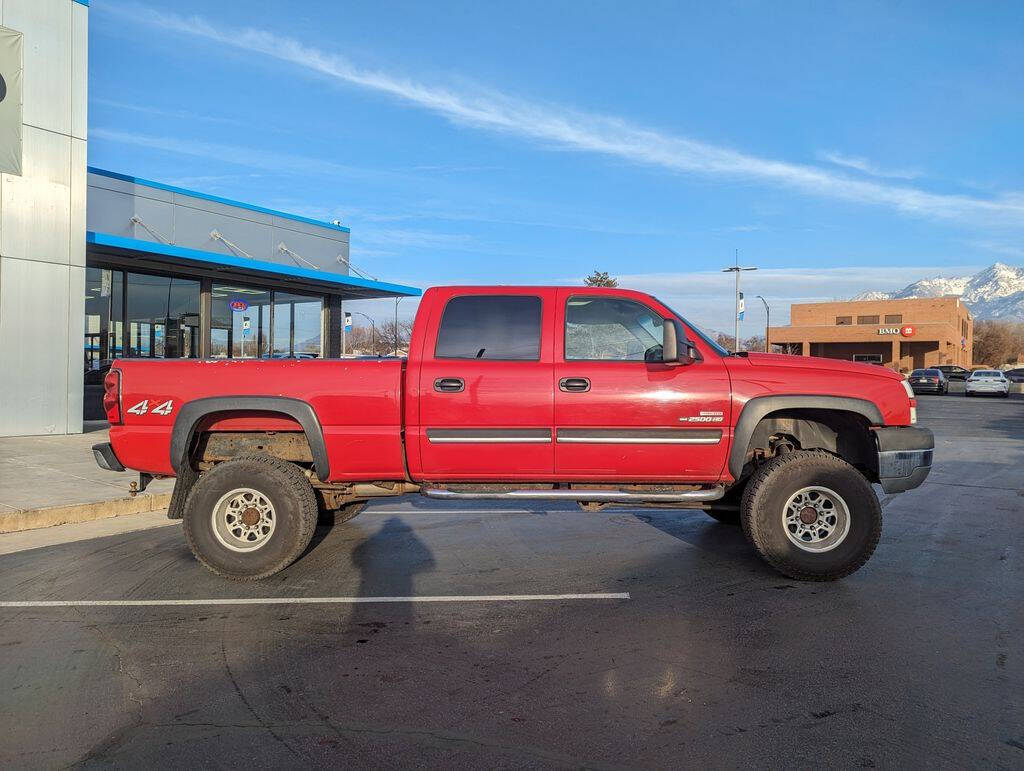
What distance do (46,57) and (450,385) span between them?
1220 cm

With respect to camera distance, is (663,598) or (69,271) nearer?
(663,598)

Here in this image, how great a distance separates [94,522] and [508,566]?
14.7 feet

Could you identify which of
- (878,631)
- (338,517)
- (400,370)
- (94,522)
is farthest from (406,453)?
(94,522)

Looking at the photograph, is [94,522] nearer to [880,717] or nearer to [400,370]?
[400,370]

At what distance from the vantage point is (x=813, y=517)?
5.88 meters

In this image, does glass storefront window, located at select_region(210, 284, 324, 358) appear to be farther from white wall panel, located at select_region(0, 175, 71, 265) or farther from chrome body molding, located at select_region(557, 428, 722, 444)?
chrome body molding, located at select_region(557, 428, 722, 444)

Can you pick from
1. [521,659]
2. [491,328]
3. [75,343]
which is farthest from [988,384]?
[521,659]

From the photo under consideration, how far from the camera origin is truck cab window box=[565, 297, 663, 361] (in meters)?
6.01

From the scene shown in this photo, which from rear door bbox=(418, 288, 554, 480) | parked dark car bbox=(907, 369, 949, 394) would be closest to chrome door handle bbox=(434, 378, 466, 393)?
rear door bbox=(418, 288, 554, 480)

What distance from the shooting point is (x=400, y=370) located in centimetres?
591

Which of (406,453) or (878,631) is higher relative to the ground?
(406,453)

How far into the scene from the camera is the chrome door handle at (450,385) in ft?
19.1

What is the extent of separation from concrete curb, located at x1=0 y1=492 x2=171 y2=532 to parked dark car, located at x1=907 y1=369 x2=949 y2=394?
40615 mm

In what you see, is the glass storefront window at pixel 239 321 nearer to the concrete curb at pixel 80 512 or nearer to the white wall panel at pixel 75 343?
the white wall panel at pixel 75 343
